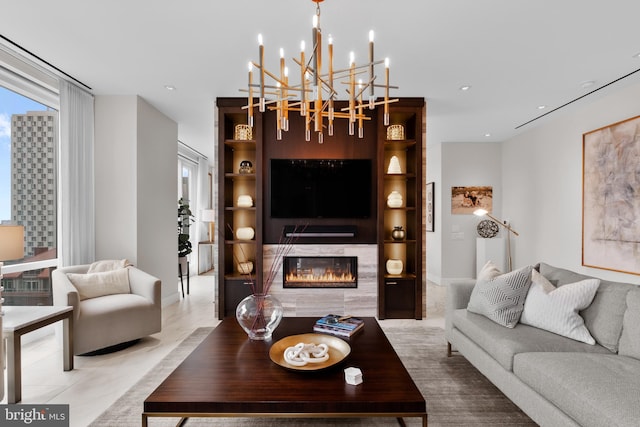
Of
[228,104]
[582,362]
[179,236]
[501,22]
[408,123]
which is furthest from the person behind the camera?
[179,236]

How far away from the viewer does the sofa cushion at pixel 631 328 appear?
191 centimetres

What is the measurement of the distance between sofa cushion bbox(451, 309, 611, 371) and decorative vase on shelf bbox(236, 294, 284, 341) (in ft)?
4.55

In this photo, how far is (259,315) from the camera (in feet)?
7.27

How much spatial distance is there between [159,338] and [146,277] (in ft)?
2.10

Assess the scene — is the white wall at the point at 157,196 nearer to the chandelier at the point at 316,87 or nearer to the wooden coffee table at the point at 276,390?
the chandelier at the point at 316,87

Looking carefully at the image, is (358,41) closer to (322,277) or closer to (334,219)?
(334,219)

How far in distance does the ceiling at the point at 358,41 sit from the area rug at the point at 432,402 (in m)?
2.62

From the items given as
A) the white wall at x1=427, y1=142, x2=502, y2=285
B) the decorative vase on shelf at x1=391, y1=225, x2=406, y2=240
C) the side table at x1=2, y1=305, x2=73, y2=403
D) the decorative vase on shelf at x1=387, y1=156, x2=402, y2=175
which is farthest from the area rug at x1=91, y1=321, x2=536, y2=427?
the white wall at x1=427, y1=142, x2=502, y2=285

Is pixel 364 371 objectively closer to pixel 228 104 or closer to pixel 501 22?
pixel 501 22

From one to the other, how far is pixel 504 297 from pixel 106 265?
12.0 ft

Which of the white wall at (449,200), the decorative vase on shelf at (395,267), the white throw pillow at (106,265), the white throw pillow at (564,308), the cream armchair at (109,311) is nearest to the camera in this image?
the white throw pillow at (564,308)

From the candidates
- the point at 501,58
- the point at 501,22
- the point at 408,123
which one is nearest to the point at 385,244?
the point at 408,123

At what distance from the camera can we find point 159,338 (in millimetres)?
3445

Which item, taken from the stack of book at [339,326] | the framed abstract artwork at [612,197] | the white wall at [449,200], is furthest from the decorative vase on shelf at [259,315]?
the white wall at [449,200]
